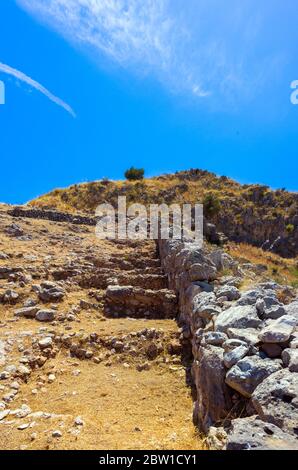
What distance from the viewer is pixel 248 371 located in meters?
2.94

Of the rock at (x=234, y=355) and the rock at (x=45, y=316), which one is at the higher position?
the rock at (x=234, y=355)

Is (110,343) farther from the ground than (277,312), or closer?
closer

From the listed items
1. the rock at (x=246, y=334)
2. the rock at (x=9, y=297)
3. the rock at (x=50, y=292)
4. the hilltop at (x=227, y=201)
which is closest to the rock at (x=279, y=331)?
the rock at (x=246, y=334)

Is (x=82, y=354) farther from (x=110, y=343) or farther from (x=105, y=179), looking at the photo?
(x=105, y=179)

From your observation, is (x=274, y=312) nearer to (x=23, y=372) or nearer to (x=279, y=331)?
(x=279, y=331)

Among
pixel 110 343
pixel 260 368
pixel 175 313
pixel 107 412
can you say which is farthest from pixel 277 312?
pixel 175 313

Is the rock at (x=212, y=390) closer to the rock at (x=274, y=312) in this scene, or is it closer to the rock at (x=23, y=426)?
the rock at (x=274, y=312)

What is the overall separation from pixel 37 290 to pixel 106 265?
2500 millimetres

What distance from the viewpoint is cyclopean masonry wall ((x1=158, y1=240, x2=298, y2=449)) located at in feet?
7.78

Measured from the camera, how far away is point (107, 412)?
4.11 metres

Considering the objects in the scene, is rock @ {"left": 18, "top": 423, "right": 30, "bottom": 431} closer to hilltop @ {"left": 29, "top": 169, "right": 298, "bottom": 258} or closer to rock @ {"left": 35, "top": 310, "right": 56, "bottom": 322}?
rock @ {"left": 35, "top": 310, "right": 56, "bottom": 322}

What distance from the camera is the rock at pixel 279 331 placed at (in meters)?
3.09

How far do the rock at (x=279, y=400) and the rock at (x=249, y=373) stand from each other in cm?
11
